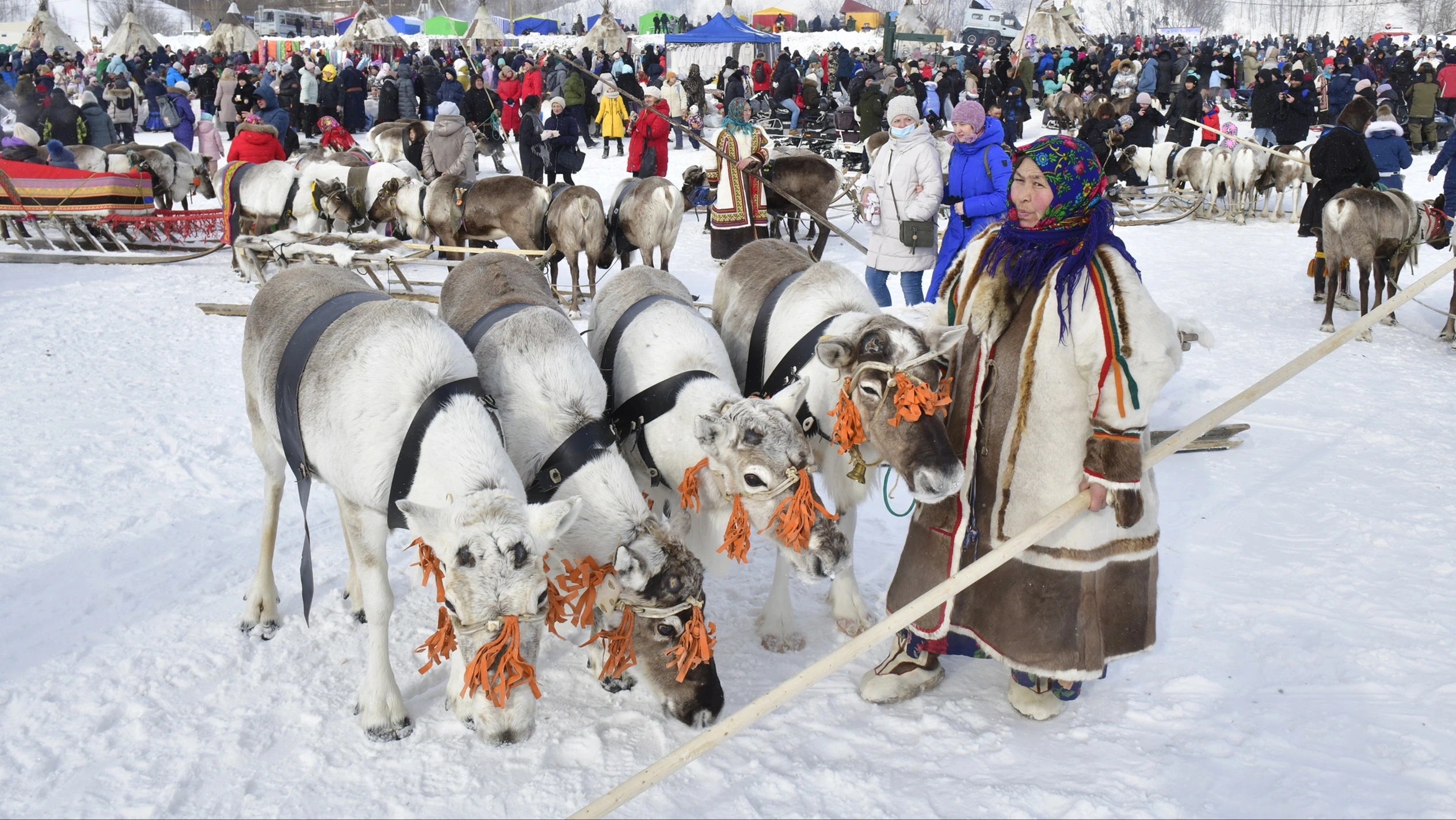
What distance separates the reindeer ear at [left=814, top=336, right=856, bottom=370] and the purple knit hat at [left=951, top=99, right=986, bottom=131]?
156 inches

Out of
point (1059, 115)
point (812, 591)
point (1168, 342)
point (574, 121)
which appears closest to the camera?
point (1168, 342)

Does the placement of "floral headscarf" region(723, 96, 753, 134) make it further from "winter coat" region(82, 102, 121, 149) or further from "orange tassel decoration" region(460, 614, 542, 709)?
"winter coat" region(82, 102, 121, 149)

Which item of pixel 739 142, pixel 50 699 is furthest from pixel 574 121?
pixel 50 699

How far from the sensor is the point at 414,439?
9.75ft

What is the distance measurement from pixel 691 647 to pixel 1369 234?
26.3 ft

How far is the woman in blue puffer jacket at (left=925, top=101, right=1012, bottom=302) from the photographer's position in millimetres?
6703

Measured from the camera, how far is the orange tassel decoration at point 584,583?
2.94 metres

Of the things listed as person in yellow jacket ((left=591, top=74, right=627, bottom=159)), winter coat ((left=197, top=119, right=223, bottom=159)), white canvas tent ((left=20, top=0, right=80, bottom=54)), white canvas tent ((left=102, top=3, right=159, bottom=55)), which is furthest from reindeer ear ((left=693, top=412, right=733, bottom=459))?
white canvas tent ((left=20, top=0, right=80, bottom=54))

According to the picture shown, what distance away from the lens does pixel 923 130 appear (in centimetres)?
687

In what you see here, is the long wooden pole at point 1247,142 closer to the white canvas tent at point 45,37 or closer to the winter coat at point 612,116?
the winter coat at point 612,116

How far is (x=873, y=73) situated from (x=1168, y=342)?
2114cm

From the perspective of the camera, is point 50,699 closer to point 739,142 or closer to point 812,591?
point 812,591

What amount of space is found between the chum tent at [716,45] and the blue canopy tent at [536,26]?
42.2ft

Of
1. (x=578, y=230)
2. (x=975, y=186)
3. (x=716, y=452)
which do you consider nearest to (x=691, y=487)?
(x=716, y=452)
